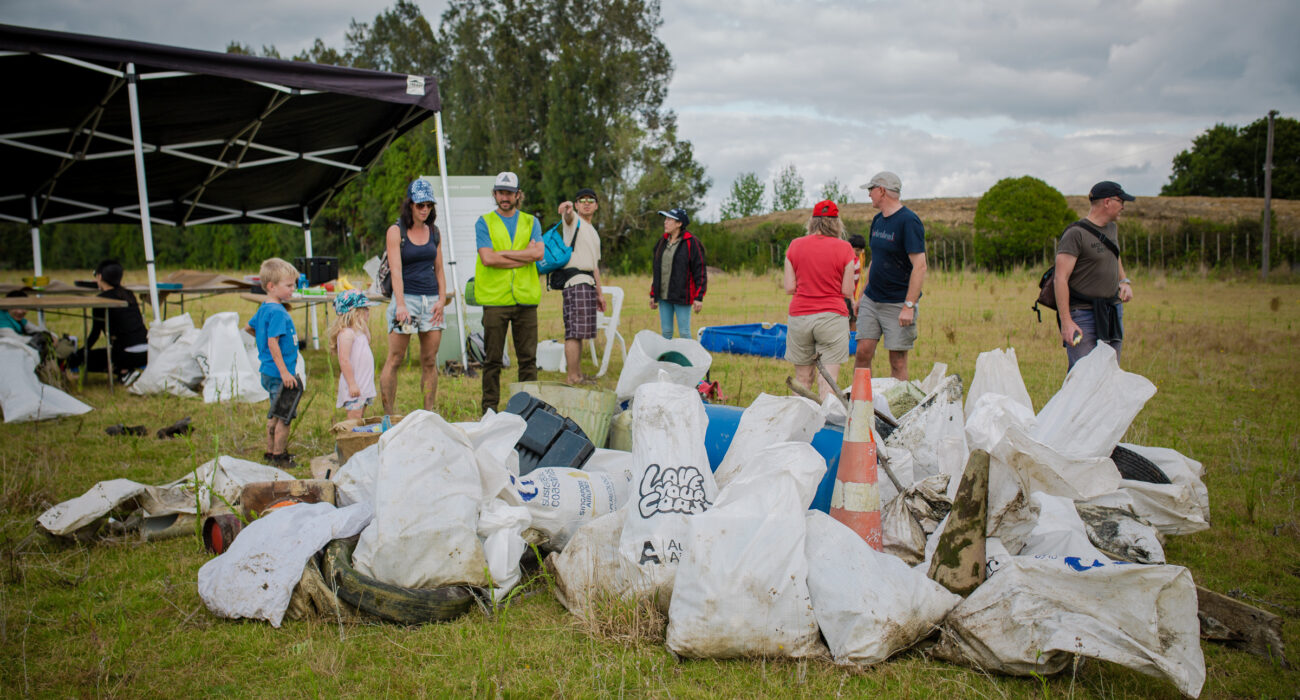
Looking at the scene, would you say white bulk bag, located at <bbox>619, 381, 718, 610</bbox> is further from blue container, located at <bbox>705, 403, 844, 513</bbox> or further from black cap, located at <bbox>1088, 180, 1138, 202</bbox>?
black cap, located at <bbox>1088, 180, 1138, 202</bbox>

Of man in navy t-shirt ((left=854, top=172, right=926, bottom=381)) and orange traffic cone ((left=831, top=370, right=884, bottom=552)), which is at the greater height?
man in navy t-shirt ((left=854, top=172, right=926, bottom=381))

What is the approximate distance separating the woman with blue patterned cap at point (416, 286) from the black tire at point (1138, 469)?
3943mm

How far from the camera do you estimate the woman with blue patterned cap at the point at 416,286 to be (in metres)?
4.87

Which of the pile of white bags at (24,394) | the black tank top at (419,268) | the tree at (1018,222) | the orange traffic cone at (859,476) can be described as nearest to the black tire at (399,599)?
the orange traffic cone at (859,476)

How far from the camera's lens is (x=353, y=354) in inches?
185

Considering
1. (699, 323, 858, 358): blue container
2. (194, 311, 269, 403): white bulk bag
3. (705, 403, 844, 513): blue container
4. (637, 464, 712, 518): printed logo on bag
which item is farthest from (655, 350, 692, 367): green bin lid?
(194, 311, 269, 403): white bulk bag

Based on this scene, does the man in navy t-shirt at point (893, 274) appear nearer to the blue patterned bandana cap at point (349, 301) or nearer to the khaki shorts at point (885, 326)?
the khaki shorts at point (885, 326)

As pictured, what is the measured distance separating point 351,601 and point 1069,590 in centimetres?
216

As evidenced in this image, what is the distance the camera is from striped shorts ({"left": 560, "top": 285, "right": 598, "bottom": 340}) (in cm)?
634

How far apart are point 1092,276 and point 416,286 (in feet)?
13.6

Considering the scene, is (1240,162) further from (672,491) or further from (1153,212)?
(672,491)

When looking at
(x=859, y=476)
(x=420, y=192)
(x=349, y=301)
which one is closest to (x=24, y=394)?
(x=349, y=301)

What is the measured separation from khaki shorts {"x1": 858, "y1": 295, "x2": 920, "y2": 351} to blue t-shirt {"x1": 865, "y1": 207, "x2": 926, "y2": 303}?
6cm

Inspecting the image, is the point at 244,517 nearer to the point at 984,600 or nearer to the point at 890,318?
the point at 984,600
